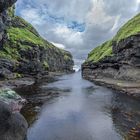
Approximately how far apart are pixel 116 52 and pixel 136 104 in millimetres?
69781

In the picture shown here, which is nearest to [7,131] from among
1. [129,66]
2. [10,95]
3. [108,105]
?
[10,95]

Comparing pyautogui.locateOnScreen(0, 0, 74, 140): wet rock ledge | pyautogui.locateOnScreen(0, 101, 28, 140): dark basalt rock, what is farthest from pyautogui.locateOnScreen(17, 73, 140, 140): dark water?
pyautogui.locateOnScreen(0, 101, 28, 140): dark basalt rock

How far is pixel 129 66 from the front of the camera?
330ft

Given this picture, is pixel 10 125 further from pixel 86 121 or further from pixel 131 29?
pixel 131 29

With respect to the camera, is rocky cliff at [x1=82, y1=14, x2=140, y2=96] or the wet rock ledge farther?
rocky cliff at [x1=82, y1=14, x2=140, y2=96]

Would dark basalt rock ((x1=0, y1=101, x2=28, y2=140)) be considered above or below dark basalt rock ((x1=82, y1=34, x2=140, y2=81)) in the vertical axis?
below

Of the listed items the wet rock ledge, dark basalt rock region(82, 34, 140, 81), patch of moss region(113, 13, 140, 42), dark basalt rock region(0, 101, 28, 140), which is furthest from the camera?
patch of moss region(113, 13, 140, 42)

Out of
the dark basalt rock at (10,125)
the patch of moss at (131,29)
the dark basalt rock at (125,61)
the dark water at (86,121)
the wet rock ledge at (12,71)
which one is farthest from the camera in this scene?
the patch of moss at (131,29)

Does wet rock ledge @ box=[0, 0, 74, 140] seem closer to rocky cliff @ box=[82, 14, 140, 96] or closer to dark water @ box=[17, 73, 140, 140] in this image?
dark water @ box=[17, 73, 140, 140]

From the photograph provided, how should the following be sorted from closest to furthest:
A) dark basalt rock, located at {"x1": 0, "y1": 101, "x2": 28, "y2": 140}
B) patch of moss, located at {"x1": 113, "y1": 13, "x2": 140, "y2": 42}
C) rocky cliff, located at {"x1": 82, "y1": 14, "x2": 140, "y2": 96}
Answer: dark basalt rock, located at {"x1": 0, "y1": 101, "x2": 28, "y2": 140}, rocky cliff, located at {"x1": 82, "y1": 14, "x2": 140, "y2": 96}, patch of moss, located at {"x1": 113, "y1": 13, "x2": 140, "y2": 42}

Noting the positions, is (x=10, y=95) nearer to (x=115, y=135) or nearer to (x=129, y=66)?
(x=115, y=135)

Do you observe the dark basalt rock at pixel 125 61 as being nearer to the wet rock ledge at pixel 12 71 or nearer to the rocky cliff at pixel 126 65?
the rocky cliff at pixel 126 65

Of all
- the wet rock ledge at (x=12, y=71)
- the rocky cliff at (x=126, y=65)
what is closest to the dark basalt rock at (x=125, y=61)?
the rocky cliff at (x=126, y=65)

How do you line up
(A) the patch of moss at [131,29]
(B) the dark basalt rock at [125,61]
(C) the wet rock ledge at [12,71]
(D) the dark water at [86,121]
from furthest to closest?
(A) the patch of moss at [131,29], (B) the dark basalt rock at [125,61], (D) the dark water at [86,121], (C) the wet rock ledge at [12,71]
